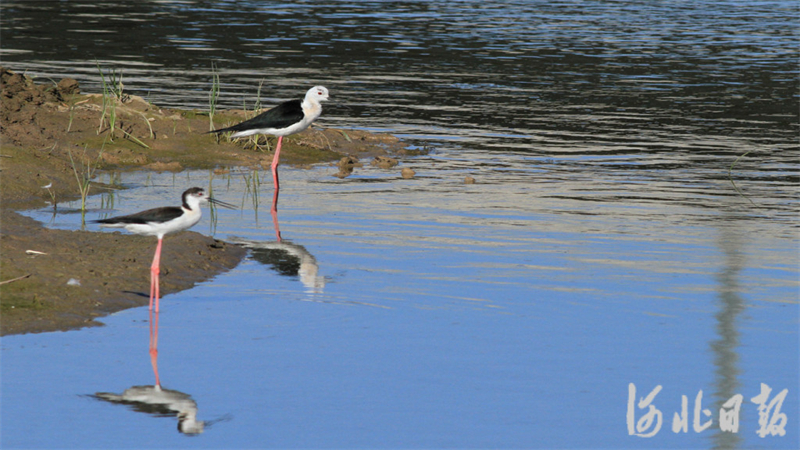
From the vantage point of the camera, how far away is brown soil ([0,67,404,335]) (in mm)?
9398

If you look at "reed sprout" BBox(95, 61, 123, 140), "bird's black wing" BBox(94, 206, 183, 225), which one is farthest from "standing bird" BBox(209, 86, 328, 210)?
"bird's black wing" BBox(94, 206, 183, 225)

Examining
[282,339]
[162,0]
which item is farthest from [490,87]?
[162,0]

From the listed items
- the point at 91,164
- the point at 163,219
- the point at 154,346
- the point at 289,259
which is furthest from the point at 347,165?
the point at 154,346

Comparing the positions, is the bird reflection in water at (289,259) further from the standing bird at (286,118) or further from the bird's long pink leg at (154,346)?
the standing bird at (286,118)

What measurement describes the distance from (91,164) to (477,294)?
783 cm

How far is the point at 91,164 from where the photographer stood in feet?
52.3

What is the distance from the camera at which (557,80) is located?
28.2 metres

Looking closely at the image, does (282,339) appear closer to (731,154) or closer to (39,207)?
(39,207)

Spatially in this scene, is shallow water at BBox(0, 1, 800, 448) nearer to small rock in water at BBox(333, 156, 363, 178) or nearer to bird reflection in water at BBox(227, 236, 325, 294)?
bird reflection in water at BBox(227, 236, 325, 294)

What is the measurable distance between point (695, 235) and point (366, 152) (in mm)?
7130

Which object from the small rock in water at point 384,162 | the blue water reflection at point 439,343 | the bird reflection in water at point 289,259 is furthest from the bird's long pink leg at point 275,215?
the small rock in water at point 384,162

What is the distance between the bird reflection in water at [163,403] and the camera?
7.05m

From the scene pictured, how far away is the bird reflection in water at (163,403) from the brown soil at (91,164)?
60.8 inches

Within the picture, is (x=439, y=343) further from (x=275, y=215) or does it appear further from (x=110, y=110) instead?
(x=110, y=110)
